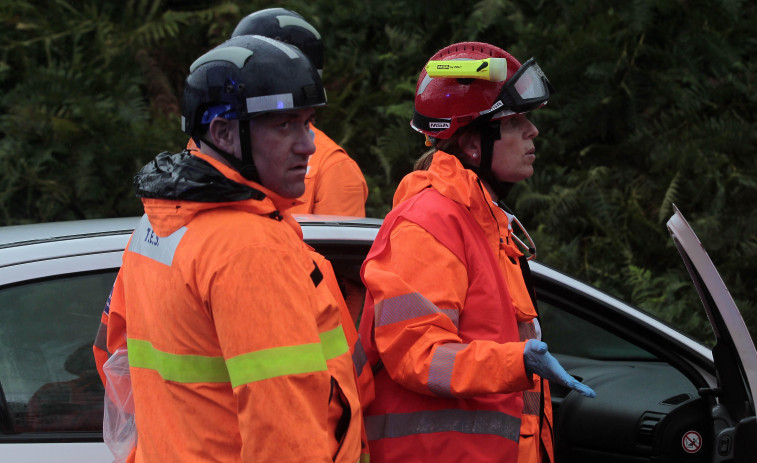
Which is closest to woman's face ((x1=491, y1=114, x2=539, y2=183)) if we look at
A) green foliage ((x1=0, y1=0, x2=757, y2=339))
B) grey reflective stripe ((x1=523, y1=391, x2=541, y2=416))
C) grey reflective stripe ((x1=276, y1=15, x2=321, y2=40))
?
grey reflective stripe ((x1=523, y1=391, x2=541, y2=416))

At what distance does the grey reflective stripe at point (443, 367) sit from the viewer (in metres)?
2.12

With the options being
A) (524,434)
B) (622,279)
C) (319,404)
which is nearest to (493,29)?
(622,279)

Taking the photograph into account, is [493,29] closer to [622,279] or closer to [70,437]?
[622,279]

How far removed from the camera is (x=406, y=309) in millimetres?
2186

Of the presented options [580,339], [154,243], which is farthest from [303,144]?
[580,339]

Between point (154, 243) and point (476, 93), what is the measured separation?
1.11m

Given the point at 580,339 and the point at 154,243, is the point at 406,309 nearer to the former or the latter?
the point at 154,243

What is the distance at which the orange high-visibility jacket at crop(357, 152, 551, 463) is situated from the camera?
6.99 ft

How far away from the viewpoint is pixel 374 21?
8023mm

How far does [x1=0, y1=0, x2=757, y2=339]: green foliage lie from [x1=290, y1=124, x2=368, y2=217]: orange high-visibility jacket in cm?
220

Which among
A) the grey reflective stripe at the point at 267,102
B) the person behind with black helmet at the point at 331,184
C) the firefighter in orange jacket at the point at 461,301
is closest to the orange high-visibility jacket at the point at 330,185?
the person behind with black helmet at the point at 331,184

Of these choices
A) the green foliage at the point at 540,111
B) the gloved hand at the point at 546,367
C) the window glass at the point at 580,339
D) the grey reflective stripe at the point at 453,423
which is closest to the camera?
the gloved hand at the point at 546,367

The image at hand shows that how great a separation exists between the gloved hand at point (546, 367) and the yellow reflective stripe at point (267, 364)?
2.19 ft

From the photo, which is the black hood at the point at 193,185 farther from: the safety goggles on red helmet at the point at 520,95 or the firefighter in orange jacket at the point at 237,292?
the safety goggles on red helmet at the point at 520,95
